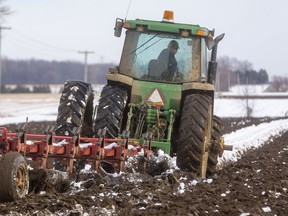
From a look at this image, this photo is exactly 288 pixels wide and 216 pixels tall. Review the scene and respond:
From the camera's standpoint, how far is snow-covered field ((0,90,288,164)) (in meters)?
19.9

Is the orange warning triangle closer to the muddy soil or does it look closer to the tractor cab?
the tractor cab

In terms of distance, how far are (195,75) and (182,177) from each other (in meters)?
1.94

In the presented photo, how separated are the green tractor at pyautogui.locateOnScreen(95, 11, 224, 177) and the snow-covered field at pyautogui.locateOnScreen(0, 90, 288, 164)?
5272 mm

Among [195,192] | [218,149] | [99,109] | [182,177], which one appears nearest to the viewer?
[195,192]

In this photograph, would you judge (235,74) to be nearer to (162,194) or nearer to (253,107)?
(253,107)

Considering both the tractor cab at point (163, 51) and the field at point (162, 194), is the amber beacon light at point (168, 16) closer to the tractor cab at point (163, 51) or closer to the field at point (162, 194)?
the tractor cab at point (163, 51)

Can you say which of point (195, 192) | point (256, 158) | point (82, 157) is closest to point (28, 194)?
point (82, 157)

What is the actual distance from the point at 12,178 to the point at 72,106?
2.83 meters

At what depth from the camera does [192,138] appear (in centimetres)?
861

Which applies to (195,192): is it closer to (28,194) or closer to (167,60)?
(28,194)

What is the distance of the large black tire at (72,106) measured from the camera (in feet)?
28.2

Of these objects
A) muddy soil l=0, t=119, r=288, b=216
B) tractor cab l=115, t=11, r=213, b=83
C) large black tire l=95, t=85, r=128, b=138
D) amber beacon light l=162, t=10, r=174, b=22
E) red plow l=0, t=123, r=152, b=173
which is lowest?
muddy soil l=0, t=119, r=288, b=216

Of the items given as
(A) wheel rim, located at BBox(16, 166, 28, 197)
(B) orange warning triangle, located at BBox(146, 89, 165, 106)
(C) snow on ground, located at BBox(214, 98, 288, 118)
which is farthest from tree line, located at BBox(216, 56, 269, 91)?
(A) wheel rim, located at BBox(16, 166, 28, 197)

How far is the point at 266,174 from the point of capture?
9.05m
